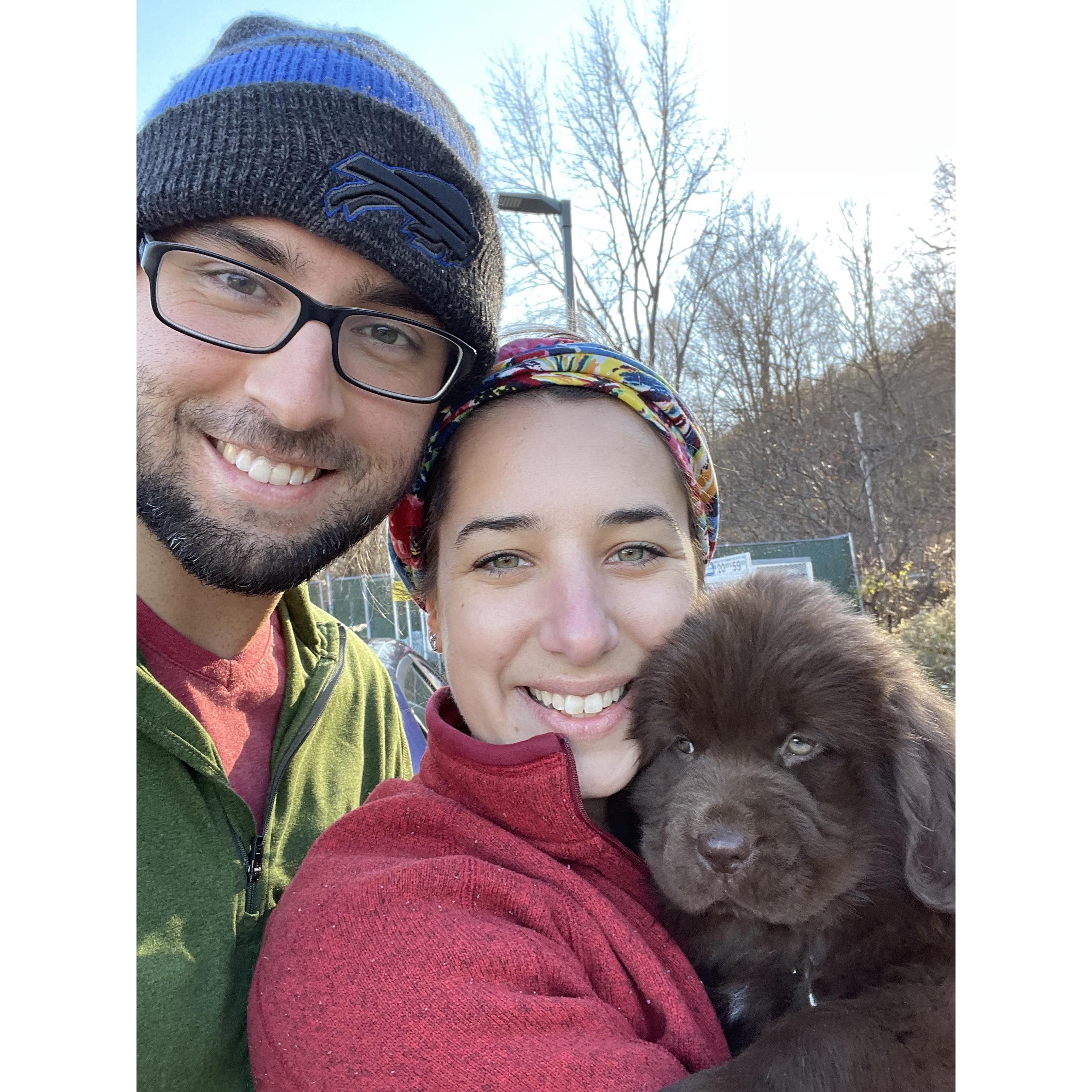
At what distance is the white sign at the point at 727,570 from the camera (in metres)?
2.06

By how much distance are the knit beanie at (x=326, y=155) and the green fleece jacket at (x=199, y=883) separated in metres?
0.93

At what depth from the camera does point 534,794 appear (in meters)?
1.61

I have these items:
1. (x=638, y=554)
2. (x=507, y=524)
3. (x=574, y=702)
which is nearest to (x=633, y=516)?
(x=638, y=554)

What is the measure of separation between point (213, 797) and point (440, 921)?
0.58 meters

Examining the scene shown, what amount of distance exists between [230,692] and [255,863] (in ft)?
1.36

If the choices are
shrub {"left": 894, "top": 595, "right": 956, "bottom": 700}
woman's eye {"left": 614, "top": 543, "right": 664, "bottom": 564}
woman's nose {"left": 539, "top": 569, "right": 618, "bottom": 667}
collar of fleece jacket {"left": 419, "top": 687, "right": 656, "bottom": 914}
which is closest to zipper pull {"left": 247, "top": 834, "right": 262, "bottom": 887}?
collar of fleece jacket {"left": 419, "top": 687, "right": 656, "bottom": 914}

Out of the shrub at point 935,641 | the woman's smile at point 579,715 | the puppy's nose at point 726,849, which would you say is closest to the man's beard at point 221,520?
the woman's smile at point 579,715

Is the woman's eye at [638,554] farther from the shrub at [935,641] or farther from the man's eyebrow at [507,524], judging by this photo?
the shrub at [935,641]

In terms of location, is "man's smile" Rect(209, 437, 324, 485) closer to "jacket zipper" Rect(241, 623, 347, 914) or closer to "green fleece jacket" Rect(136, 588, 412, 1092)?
"green fleece jacket" Rect(136, 588, 412, 1092)
